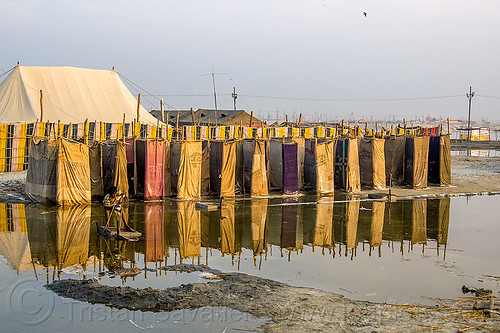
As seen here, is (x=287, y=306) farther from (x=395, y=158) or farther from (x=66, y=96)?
(x=66, y=96)

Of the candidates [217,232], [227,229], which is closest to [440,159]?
[227,229]

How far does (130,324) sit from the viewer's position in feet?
23.7

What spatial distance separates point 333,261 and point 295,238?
83.8 inches

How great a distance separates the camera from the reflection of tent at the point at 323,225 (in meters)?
12.6

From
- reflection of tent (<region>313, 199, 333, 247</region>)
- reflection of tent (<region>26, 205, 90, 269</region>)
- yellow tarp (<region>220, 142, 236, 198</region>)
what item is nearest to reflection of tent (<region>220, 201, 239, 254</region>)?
yellow tarp (<region>220, 142, 236, 198</region>)

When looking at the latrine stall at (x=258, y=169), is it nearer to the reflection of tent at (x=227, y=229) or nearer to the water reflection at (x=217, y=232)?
the water reflection at (x=217, y=232)

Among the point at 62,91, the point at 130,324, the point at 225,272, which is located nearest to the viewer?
the point at 130,324

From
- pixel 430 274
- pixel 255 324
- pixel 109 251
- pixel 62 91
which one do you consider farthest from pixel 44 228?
pixel 62 91

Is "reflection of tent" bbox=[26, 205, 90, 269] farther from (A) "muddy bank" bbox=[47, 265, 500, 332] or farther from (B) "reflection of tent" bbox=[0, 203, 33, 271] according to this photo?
(A) "muddy bank" bbox=[47, 265, 500, 332]

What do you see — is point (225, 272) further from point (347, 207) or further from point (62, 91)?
point (62, 91)

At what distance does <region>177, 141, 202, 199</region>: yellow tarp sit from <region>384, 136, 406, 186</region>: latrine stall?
8.22 meters

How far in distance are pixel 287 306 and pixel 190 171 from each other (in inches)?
402

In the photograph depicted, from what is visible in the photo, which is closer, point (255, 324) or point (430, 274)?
point (255, 324)

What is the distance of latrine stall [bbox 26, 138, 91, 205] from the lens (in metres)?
15.8
